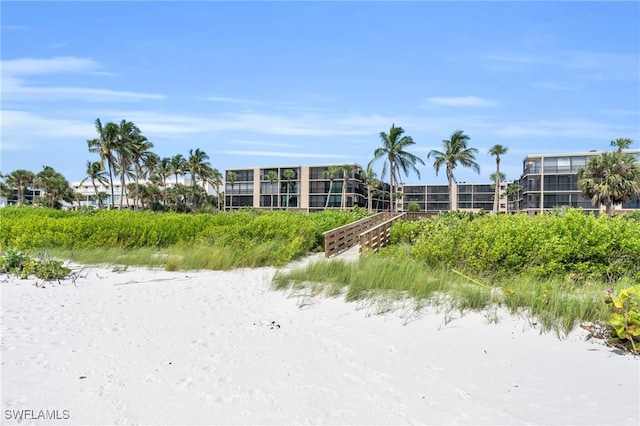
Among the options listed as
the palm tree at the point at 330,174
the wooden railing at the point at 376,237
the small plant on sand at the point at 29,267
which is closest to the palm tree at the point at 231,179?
the palm tree at the point at 330,174

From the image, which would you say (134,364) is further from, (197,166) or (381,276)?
(197,166)

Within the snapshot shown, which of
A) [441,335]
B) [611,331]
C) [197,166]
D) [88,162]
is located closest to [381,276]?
[441,335]

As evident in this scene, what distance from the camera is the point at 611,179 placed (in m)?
41.2

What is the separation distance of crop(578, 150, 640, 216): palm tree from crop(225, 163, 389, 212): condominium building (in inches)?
1500

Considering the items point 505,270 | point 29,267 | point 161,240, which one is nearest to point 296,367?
point 505,270

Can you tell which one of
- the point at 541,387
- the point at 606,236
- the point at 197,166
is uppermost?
the point at 197,166

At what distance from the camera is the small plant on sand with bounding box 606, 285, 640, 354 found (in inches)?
202

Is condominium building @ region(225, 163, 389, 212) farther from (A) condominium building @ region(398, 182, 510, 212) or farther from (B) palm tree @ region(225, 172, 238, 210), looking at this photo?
(A) condominium building @ region(398, 182, 510, 212)

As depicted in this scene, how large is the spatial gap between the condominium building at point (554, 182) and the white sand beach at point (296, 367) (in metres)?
61.8

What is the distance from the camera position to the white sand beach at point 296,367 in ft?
12.4

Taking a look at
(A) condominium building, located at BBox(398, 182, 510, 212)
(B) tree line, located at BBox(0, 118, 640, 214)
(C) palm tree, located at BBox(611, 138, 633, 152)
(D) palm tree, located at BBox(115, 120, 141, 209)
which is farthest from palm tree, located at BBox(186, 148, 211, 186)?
(C) palm tree, located at BBox(611, 138, 633, 152)

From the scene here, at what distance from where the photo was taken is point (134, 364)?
4758mm

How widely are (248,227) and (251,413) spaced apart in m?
11.3

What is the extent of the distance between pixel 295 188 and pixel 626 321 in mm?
75241
